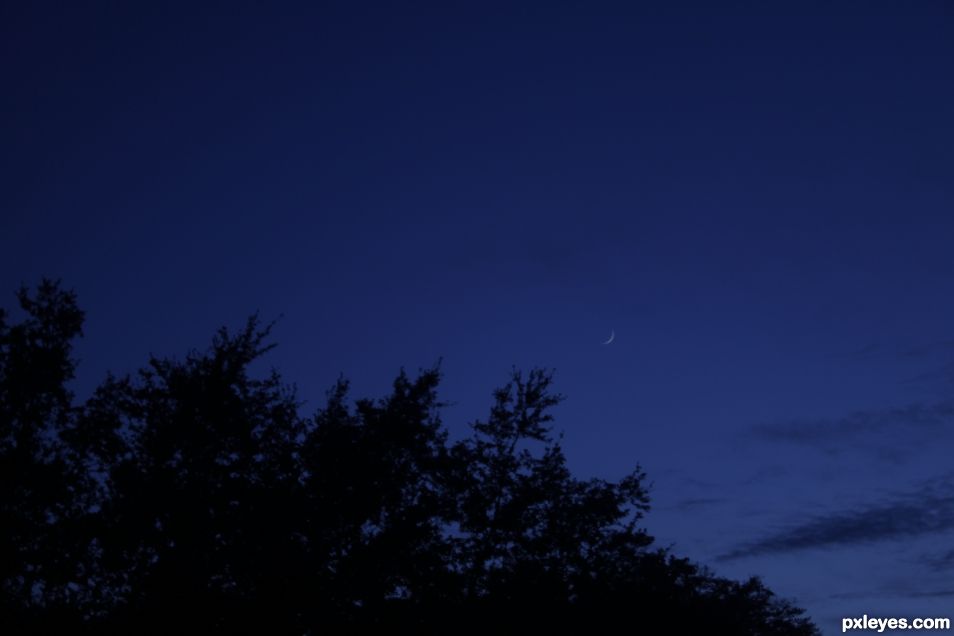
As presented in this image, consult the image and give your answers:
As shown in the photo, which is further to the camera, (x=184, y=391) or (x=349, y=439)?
(x=349, y=439)

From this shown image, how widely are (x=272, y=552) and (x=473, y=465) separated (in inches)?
317

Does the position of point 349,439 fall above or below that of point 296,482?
above

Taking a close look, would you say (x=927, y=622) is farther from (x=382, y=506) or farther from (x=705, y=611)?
(x=382, y=506)

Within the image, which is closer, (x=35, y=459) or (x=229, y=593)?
(x=35, y=459)

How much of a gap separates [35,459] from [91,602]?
4459 millimetres

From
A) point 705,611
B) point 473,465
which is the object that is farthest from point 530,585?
point 705,611

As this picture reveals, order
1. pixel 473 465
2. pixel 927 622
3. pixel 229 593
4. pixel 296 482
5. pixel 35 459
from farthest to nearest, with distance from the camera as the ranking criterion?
pixel 927 622
pixel 473 465
pixel 296 482
pixel 229 593
pixel 35 459

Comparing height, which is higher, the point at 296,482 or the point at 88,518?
the point at 296,482

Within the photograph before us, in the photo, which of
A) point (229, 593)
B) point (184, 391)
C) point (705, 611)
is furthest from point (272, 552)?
point (705, 611)

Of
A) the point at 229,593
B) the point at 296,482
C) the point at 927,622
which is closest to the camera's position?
the point at 229,593

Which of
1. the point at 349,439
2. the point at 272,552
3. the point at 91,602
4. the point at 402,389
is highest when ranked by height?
the point at 402,389

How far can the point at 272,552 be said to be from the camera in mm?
21344

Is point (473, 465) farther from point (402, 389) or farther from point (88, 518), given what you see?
point (88, 518)

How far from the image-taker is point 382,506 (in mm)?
23859
